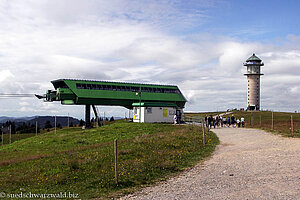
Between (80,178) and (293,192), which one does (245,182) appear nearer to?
(293,192)

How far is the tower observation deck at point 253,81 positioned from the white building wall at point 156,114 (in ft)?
122

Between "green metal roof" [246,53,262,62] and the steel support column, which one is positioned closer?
the steel support column

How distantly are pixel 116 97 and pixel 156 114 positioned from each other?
7632mm

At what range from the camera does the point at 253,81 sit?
A: 82.2m

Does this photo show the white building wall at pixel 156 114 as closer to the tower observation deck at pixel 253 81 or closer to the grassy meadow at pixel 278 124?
the grassy meadow at pixel 278 124

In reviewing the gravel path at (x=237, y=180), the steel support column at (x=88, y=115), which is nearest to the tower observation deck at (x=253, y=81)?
the steel support column at (x=88, y=115)

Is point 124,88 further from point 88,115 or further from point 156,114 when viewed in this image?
point 156,114

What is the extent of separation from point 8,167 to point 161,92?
4195 cm

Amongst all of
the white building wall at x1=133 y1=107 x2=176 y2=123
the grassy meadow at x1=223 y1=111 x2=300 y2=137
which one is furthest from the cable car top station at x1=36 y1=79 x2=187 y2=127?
the grassy meadow at x1=223 y1=111 x2=300 y2=137

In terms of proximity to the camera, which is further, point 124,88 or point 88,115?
point 124,88

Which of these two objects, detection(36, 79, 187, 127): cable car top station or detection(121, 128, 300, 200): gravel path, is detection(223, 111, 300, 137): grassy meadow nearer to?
detection(121, 128, 300, 200): gravel path

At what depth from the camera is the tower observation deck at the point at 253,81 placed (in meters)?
81.8

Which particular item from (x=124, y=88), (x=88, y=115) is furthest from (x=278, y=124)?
(x=88, y=115)

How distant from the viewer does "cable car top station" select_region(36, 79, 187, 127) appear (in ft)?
161
